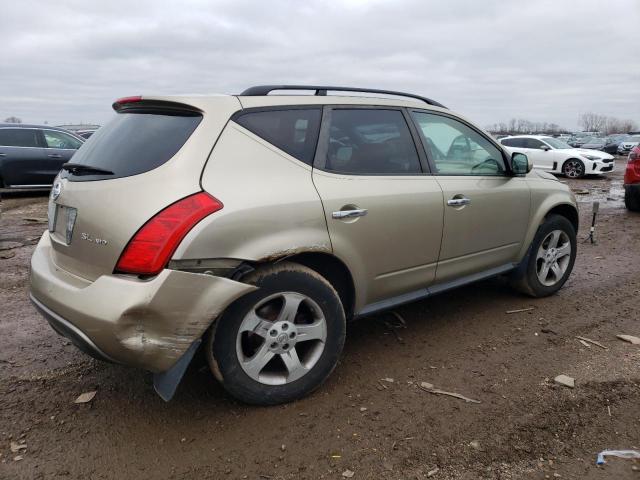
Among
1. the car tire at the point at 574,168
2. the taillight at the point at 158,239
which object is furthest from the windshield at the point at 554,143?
the taillight at the point at 158,239

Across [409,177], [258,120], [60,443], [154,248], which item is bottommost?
[60,443]

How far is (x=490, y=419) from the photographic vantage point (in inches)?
105

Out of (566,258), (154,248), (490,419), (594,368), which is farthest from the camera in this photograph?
(566,258)

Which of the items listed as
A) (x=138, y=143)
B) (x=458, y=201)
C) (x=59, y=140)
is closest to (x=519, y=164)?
(x=458, y=201)

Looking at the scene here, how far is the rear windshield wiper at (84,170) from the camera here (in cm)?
260

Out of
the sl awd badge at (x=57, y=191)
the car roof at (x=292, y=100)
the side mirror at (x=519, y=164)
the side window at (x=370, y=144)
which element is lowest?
the sl awd badge at (x=57, y=191)

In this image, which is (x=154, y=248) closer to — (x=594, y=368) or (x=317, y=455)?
(x=317, y=455)

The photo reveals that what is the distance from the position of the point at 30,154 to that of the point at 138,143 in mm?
9994

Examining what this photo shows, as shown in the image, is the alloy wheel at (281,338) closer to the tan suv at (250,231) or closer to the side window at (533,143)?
the tan suv at (250,231)

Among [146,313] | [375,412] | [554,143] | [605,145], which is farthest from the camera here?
[605,145]

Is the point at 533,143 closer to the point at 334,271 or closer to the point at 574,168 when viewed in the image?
the point at 574,168

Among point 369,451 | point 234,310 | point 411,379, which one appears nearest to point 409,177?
point 411,379

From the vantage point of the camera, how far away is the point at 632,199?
377 inches

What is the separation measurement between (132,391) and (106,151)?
54.6 inches
